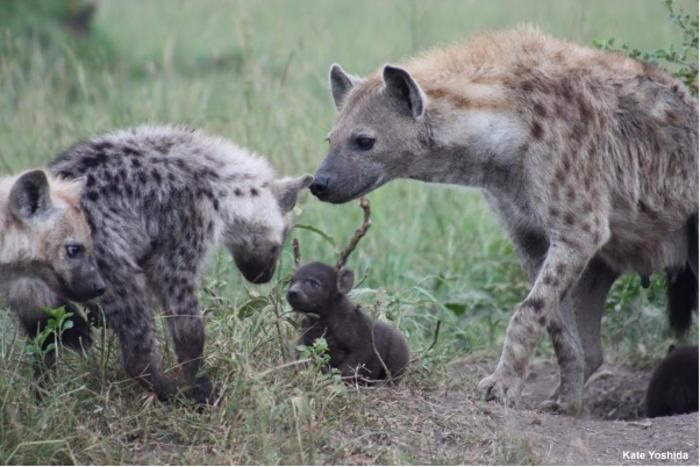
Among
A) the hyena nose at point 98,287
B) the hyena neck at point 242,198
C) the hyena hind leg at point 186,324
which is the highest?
the hyena neck at point 242,198

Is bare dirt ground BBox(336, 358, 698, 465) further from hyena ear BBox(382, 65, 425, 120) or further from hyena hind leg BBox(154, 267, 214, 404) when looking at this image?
hyena ear BBox(382, 65, 425, 120)

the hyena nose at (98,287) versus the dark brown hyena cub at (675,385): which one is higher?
the hyena nose at (98,287)

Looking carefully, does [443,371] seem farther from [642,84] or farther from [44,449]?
[44,449]

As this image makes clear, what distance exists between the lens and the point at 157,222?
4645 mm

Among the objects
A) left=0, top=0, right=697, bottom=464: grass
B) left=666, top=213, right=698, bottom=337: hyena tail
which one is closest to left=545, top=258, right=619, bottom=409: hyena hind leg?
left=666, top=213, right=698, bottom=337: hyena tail

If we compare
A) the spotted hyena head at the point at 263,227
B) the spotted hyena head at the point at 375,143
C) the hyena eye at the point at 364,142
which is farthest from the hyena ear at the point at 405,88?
the spotted hyena head at the point at 263,227

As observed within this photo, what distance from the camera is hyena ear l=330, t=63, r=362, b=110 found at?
5.63 metres

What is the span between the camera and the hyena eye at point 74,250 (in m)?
4.41

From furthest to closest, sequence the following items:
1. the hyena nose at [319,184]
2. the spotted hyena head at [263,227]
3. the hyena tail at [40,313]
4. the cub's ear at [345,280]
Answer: the hyena nose at [319,184]
the cub's ear at [345,280]
the spotted hyena head at [263,227]
the hyena tail at [40,313]

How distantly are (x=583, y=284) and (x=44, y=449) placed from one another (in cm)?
280

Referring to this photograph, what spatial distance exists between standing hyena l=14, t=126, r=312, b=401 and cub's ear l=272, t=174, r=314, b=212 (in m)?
0.15

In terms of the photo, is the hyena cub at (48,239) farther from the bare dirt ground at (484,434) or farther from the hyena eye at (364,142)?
the hyena eye at (364,142)

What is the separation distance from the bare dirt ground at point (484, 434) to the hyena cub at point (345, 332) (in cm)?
14

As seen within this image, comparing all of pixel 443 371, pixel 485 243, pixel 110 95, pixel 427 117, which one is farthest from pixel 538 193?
pixel 110 95
